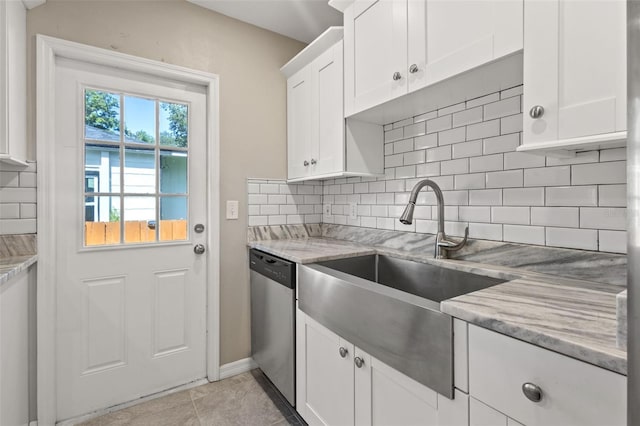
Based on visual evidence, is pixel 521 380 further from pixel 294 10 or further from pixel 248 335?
pixel 294 10

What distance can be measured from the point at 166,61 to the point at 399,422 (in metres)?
2.29

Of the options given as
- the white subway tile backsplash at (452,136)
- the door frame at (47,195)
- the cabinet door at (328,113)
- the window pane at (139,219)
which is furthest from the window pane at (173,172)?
the white subway tile backsplash at (452,136)

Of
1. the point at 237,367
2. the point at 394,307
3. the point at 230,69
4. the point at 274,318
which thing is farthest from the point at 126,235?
the point at 394,307

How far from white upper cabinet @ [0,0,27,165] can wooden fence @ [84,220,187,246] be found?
1.59 ft

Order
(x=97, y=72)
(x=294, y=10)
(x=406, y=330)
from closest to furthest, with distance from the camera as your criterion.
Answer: (x=406, y=330)
(x=97, y=72)
(x=294, y=10)

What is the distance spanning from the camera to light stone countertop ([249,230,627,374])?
609 millimetres

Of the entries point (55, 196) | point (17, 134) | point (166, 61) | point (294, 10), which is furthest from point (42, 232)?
point (294, 10)

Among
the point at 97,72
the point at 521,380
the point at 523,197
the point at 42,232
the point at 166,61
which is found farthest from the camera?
the point at 166,61

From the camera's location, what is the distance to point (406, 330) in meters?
0.98

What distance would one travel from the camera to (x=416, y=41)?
1.34 m

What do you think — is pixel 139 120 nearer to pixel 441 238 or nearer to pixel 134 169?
pixel 134 169

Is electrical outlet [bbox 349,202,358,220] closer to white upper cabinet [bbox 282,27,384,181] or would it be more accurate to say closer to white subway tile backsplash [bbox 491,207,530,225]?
white upper cabinet [bbox 282,27,384,181]

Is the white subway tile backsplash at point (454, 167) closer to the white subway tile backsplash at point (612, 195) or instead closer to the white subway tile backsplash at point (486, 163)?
the white subway tile backsplash at point (486, 163)

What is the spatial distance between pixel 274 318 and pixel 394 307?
104cm
